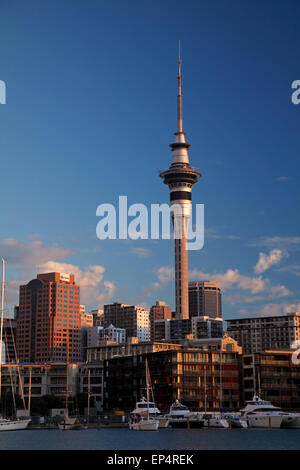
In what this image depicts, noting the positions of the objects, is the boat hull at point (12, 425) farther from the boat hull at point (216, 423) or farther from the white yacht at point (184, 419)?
the boat hull at point (216, 423)

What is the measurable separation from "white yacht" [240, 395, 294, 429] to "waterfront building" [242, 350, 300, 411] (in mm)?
32063

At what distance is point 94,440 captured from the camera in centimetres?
11150

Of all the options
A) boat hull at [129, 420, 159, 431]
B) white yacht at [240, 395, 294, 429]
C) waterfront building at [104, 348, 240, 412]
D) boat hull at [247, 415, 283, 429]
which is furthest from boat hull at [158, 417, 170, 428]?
waterfront building at [104, 348, 240, 412]

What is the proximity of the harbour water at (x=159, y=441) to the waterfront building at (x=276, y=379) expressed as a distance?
49.1 m

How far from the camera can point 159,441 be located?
4149 inches

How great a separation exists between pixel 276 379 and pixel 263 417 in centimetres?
3931

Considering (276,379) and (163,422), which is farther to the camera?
(276,379)

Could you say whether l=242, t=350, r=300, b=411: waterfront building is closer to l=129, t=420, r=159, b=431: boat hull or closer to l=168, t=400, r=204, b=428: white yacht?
l=168, t=400, r=204, b=428: white yacht

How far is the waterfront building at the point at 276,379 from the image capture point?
17575 cm

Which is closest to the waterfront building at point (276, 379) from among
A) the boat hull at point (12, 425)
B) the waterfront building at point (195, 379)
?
the waterfront building at point (195, 379)

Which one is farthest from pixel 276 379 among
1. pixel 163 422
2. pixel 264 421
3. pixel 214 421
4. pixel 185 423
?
pixel 163 422

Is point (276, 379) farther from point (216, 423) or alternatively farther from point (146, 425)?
point (146, 425)
